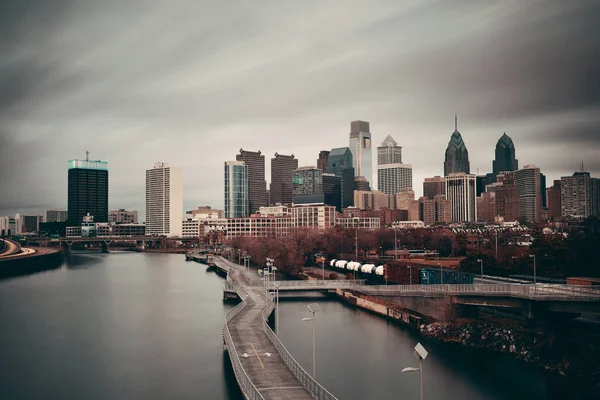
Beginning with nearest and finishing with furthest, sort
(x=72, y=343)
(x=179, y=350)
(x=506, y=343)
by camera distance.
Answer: (x=506, y=343)
(x=179, y=350)
(x=72, y=343)

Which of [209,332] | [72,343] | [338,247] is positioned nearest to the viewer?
[72,343]

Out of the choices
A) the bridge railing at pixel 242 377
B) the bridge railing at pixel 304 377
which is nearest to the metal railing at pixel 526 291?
the bridge railing at pixel 304 377

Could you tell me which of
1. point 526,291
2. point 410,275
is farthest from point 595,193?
point 526,291

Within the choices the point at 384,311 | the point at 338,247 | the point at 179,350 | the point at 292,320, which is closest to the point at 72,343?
the point at 179,350

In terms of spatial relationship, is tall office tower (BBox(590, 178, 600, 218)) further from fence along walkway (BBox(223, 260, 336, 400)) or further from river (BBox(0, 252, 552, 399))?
fence along walkway (BBox(223, 260, 336, 400))

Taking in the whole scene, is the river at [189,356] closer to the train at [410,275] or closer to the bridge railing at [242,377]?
the bridge railing at [242,377]

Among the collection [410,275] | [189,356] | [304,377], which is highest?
[410,275]

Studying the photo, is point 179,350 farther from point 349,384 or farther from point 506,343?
point 506,343

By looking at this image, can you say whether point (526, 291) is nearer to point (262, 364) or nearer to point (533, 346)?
point (533, 346)
